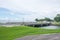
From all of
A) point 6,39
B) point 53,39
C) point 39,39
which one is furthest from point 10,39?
point 53,39

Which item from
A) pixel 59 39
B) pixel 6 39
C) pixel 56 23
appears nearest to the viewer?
pixel 59 39

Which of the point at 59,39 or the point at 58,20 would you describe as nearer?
the point at 59,39

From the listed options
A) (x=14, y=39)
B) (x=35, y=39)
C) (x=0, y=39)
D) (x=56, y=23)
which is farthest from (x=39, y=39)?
(x=56, y=23)

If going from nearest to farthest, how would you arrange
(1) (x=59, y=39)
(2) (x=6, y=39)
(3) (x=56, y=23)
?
1. (1) (x=59, y=39)
2. (2) (x=6, y=39)
3. (3) (x=56, y=23)

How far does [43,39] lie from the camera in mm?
14234

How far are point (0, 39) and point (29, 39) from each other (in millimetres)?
3180

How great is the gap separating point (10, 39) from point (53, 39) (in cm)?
443

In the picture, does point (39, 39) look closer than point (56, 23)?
Yes

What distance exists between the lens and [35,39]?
14367 mm

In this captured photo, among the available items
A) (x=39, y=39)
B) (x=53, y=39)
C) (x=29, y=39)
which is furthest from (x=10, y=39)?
(x=53, y=39)

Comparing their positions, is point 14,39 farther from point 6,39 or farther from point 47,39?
Answer: point 47,39

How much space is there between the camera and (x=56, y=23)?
292 feet

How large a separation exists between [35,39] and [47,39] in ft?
3.92

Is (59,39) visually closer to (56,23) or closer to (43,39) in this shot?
(43,39)
